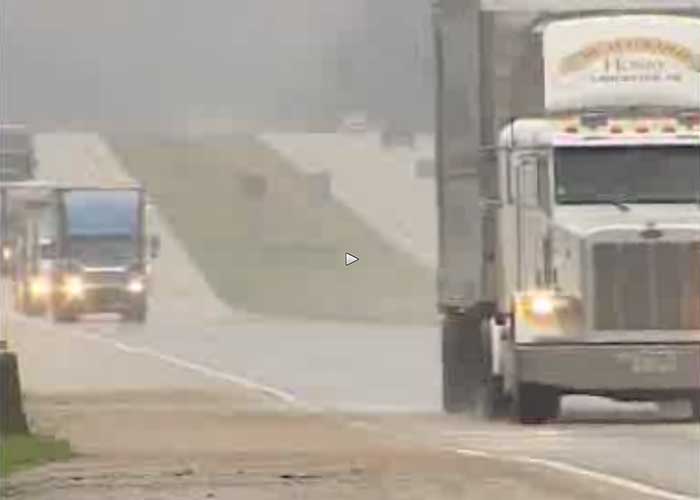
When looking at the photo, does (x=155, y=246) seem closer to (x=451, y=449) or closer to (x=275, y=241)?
(x=275, y=241)

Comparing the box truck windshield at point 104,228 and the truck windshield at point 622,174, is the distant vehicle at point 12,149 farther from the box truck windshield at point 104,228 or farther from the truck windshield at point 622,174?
the box truck windshield at point 104,228

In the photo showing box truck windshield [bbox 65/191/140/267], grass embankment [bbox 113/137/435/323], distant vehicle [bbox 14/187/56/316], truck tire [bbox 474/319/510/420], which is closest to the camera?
truck tire [bbox 474/319/510/420]

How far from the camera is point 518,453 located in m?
21.8

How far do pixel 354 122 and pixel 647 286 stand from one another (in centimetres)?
1410

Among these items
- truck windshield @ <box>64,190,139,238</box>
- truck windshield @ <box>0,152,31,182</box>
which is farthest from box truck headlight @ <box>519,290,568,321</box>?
truck windshield @ <box>64,190,139,238</box>

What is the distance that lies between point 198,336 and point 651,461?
3521cm

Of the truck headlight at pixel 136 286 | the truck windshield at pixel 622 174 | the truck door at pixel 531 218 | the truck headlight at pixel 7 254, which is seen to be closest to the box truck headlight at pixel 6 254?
the truck headlight at pixel 7 254

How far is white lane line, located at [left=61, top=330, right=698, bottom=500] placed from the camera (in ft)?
58.5

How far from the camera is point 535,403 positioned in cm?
2669

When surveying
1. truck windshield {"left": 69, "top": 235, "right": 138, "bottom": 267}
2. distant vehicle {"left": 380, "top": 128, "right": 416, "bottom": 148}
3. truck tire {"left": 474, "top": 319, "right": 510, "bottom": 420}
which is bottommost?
truck windshield {"left": 69, "top": 235, "right": 138, "bottom": 267}

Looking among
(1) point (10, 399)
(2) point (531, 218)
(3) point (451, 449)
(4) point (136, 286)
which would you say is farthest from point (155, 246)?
(3) point (451, 449)

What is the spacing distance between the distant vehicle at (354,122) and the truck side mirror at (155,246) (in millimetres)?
23607

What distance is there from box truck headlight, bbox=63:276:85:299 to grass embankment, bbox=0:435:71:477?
140ft

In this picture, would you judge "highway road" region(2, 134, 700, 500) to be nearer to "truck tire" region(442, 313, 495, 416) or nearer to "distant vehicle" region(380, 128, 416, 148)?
"truck tire" region(442, 313, 495, 416)
